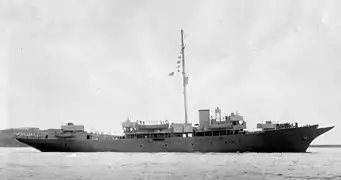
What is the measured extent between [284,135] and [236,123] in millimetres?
7994

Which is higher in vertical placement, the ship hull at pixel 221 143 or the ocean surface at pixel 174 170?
the ship hull at pixel 221 143

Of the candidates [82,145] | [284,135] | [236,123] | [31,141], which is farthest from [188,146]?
[31,141]

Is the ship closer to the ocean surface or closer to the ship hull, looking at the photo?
the ship hull

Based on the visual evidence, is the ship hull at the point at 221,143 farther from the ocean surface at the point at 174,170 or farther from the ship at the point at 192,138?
the ocean surface at the point at 174,170

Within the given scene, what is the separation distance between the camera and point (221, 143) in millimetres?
68312

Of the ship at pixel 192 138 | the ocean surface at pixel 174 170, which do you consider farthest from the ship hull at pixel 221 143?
the ocean surface at pixel 174 170

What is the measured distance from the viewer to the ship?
6569 centimetres

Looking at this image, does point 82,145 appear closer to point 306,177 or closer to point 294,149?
point 294,149

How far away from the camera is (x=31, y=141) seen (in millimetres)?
84000

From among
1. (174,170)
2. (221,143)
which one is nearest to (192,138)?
(221,143)

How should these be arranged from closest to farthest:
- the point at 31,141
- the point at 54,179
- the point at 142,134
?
the point at 54,179 < the point at 142,134 < the point at 31,141

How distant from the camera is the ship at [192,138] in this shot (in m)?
65.7

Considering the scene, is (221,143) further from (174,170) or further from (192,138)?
(174,170)

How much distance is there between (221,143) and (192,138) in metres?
4.71
